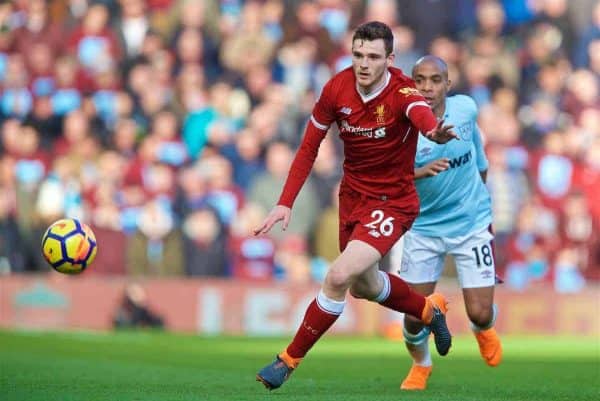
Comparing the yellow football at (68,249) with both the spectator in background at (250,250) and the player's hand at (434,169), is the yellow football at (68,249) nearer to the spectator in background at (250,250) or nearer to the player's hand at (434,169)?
the player's hand at (434,169)

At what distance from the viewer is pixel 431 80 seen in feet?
34.2

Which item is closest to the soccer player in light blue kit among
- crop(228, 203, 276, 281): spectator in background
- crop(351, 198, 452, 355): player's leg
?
crop(351, 198, 452, 355): player's leg

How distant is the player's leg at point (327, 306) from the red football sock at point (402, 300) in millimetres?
423

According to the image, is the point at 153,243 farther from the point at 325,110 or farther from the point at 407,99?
the point at 407,99

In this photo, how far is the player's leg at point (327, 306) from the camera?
9078 millimetres

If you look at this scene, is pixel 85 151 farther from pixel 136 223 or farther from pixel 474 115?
pixel 474 115

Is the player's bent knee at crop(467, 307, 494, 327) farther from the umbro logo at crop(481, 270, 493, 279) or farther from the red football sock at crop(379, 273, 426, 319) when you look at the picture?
the red football sock at crop(379, 273, 426, 319)

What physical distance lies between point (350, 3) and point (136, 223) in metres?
5.69

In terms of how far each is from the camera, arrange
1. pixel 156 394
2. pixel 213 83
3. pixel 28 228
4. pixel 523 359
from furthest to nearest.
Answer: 1. pixel 213 83
2. pixel 28 228
3. pixel 523 359
4. pixel 156 394

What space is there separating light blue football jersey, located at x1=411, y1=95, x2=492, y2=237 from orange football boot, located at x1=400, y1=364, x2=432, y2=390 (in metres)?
1.04

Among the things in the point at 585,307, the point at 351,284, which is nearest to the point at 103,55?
the point at 585,307

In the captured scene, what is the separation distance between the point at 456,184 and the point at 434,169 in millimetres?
1745

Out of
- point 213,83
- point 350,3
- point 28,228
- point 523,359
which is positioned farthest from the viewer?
point 350,3

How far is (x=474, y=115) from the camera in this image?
1077cm
